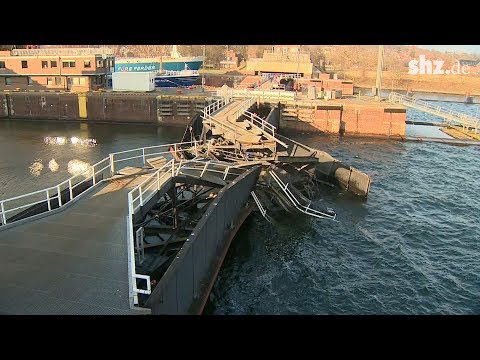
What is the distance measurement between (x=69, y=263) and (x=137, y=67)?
7453cm

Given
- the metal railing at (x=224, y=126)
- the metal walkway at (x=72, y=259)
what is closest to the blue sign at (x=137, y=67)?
the metal railing at (x=224, y=126)

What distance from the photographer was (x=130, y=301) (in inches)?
400

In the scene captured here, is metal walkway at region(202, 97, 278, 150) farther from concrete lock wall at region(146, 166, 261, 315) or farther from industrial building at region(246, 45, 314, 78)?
industrial building at region(246, 45, 314, 78)

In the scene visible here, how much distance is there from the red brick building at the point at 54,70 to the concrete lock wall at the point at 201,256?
4547 cm

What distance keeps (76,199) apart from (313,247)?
11555 millimetres

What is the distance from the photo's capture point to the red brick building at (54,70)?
200 feet

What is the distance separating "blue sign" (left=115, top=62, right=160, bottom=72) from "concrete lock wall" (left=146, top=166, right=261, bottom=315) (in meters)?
62.4

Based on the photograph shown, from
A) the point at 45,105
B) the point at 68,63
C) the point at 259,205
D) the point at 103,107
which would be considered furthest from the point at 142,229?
the point at 68,63

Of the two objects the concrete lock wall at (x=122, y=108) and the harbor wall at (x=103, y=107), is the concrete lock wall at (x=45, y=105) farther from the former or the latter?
the concrete lock wall at (x=122, y=108)

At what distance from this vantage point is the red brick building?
61.1m

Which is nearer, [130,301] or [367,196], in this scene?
[130,301]

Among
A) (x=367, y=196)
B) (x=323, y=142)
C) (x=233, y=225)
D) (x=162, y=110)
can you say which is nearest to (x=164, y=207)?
(x=233, y=225)

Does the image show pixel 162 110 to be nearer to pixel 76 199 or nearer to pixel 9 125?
pixel 9 125

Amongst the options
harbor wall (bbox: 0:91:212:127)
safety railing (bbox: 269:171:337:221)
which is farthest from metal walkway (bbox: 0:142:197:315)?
harbor wall (bbox: 0:91:212:127)
